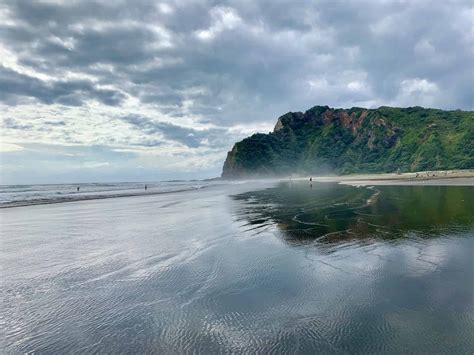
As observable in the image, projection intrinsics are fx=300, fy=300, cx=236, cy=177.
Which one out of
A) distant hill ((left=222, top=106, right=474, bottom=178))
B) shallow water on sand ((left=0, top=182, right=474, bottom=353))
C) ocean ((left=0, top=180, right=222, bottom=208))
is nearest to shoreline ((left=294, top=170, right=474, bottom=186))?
distant hill ((left=222, top=106, right=474, bottom=178))

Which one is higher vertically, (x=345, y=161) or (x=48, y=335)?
(x=345, y=161)

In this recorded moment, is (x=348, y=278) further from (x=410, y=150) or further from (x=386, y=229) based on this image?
(x=410, y=150)

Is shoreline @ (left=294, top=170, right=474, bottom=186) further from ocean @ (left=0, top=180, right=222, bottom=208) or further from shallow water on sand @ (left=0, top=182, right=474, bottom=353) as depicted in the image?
ocean @ (left=0, top=180, right=222, bottom=208)

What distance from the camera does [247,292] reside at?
27.1 ft

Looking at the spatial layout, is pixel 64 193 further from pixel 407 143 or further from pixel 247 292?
pixel 407 143

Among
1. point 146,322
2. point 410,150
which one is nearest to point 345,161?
point 410,150

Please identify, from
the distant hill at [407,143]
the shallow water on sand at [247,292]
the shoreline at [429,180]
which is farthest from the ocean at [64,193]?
the distant hill at [407,143]

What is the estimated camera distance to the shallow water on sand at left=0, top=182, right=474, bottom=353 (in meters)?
5.77

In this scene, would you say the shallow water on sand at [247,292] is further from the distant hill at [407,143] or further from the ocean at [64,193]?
the distant hill at [407,143]

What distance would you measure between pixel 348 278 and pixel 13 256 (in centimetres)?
1379

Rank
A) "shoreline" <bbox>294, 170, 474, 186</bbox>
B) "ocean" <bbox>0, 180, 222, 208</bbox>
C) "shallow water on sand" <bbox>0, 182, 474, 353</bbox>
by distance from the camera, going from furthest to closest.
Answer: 1. "shoreline" <bbox>294, 170, 474, 186</bbox>
2. "ocean" <bbox>0, 180, 222, 208</bbox>
3. "shallow water on sand" <bbox>0, 182, 474, 353</bbox>

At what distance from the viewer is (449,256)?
34.9 ft

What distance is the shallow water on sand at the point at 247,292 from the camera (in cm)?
577

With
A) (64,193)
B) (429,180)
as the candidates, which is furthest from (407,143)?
(64,193)
